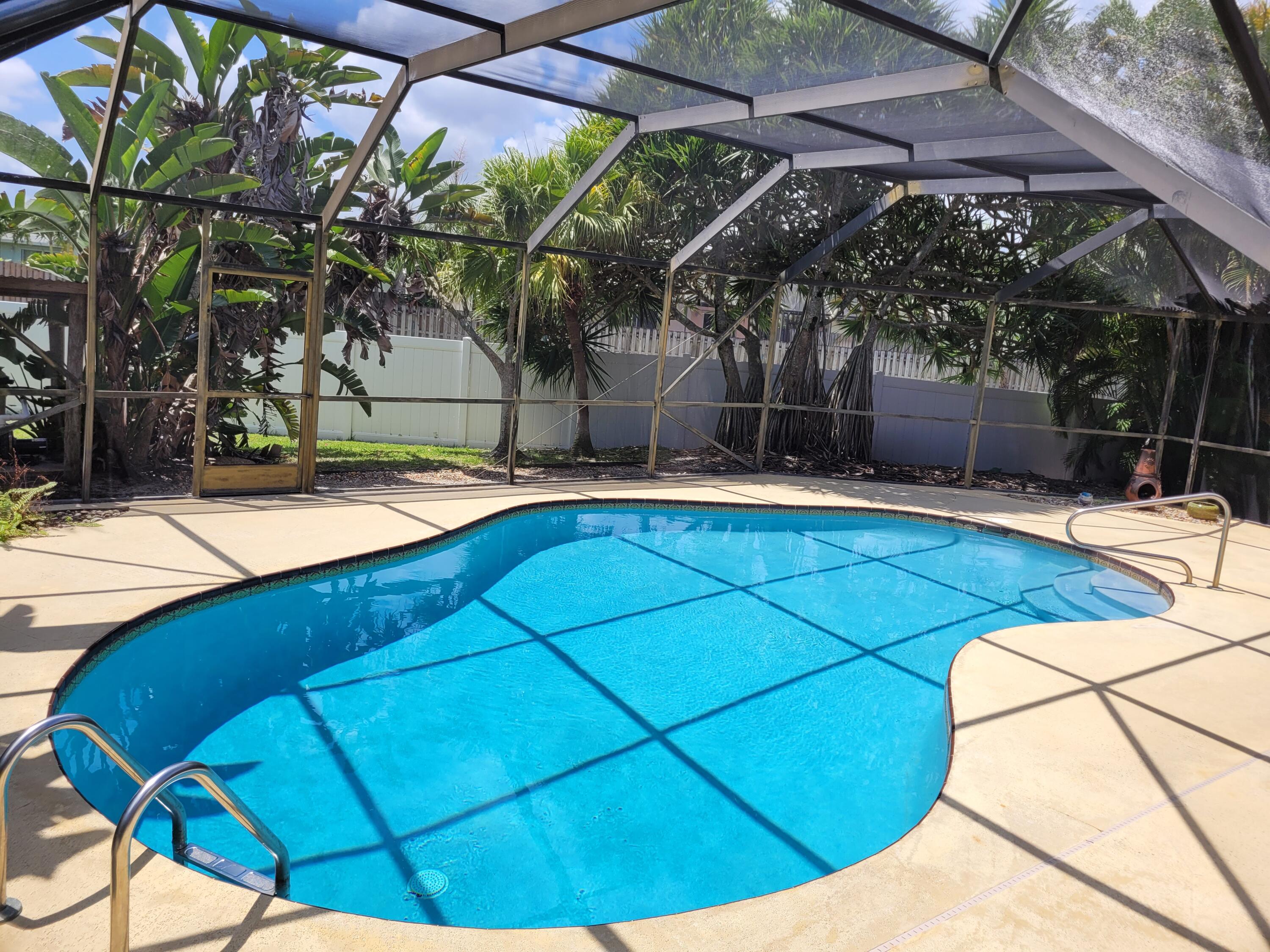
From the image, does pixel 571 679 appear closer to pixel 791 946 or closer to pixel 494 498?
pixel 791 946

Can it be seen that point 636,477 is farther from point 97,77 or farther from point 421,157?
point 97,77

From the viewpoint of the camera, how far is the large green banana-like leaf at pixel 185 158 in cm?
769

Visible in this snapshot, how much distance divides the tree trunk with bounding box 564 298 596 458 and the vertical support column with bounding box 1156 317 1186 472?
740 centimetres

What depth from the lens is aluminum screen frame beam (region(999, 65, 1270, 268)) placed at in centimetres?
524

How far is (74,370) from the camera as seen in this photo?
784 cm

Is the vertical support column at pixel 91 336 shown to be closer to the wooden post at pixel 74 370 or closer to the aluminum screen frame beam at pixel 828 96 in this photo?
the wooden post at pixel 74 370

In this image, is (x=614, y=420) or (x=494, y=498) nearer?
(x=494, y=498)

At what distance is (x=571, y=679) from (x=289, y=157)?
7028 millimetres

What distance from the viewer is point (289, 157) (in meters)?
9.50

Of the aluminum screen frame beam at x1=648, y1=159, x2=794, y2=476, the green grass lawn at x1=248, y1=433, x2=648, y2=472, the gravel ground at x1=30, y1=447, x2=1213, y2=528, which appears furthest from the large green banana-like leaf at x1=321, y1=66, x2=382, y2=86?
the gravel ground at x1=30, y1=447, x2=1213, y2=528

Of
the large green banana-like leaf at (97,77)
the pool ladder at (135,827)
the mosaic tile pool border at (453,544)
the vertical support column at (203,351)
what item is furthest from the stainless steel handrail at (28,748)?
the large green banana-like leaf at (97,77)

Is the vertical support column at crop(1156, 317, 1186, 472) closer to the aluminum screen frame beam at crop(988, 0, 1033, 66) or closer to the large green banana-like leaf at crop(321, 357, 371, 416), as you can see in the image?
the aluminum screen frame beam at crop(988, 0, 1033, 66)

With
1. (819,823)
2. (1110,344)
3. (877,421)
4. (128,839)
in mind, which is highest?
(1110,344)

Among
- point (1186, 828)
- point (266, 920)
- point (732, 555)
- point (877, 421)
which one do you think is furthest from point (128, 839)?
point (877, 421)
